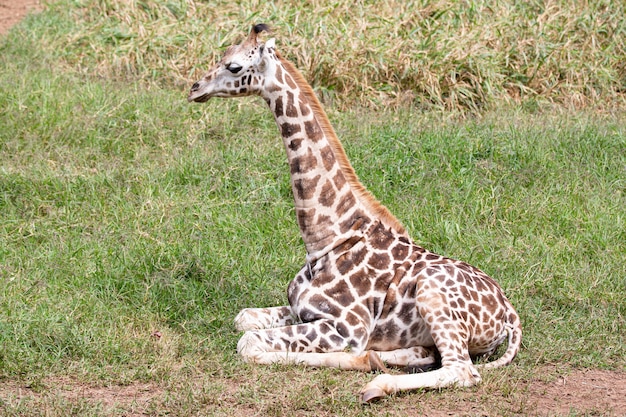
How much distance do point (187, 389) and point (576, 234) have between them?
391cm

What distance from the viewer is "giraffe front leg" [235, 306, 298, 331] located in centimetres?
659

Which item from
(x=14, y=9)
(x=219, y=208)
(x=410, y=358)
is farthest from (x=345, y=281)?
(x=14, y=9)

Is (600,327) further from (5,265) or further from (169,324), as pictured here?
(5,265)

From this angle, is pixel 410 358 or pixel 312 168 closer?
pixel 410 358

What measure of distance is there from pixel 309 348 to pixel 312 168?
Result: 47.2 inches

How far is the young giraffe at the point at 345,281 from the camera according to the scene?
617 cm

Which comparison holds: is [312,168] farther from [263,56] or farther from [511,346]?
[511,346]

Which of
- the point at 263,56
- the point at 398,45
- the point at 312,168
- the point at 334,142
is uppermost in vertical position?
the point at 263,56

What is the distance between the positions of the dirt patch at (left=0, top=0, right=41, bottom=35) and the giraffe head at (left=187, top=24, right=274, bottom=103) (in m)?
6.88

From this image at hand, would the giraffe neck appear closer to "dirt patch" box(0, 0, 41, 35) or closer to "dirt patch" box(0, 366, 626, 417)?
"dirt patch" box(0, 366, 626, 417)

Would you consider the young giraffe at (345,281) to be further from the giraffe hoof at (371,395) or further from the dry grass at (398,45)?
the dry grass at (398,45)

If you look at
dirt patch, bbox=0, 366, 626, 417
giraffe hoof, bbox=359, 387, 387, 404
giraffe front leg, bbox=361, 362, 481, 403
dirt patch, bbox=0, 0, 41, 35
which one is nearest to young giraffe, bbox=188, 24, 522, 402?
giraffe front leg, bbox=361, 362, 481, 403

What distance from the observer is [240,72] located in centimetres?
646

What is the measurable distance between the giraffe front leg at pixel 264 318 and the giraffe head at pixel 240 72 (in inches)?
59.6
